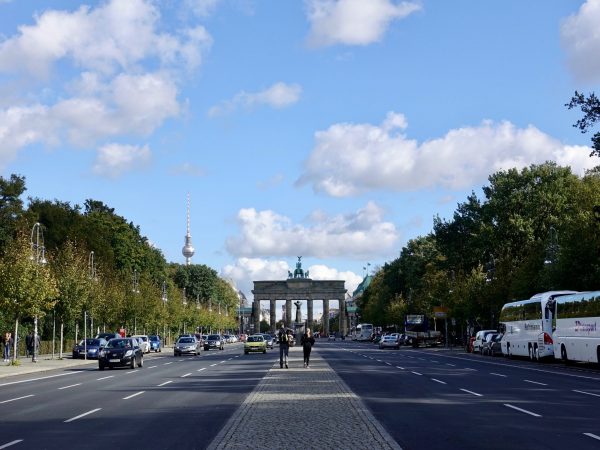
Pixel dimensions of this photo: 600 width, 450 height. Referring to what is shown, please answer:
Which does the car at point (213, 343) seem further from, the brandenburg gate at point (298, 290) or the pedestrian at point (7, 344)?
the brandenburg gate at point (298, 290)

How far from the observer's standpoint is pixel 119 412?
1816 cm

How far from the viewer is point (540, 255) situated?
208 feet

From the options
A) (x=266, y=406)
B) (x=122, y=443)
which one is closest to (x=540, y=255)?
(x=266, y=406)

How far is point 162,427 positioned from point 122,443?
87.2 inches

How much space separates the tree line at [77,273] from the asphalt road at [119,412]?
683 inches

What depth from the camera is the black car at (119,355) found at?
135 ft

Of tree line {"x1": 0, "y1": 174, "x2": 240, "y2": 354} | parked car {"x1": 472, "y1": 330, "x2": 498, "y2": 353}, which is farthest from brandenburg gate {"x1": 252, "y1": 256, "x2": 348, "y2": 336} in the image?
parked car {"x1": 472, "y1": 330, "x2": 498, "y2": 353}

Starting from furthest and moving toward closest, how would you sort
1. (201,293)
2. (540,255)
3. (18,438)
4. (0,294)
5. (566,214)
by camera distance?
(201,293)
(566,214)
(540,255)
(0,294)
(18,438)

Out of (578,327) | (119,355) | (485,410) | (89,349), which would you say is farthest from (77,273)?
(485,410)

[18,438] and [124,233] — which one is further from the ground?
[124,233]

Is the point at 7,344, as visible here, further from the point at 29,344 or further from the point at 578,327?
the point at 578,327

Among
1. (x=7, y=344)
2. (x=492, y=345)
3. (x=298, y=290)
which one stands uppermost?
(x=298, y=290)

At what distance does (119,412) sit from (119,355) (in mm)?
23522

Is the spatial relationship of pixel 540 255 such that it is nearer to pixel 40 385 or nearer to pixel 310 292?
pixel 40 385
